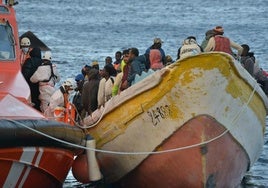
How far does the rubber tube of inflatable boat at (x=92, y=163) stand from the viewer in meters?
16.2

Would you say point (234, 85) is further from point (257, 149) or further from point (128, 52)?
point (128, 52)

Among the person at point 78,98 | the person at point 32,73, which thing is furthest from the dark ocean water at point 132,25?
the person at point 32,73

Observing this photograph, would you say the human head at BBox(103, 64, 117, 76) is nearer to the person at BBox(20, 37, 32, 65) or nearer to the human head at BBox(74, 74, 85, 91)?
the human head at BBox(74, 74, 85, 91)

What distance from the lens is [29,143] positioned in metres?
14.6

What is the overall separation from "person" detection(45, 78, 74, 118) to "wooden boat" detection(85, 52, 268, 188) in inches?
30.4

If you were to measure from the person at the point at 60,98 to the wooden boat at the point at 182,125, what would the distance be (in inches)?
30.4

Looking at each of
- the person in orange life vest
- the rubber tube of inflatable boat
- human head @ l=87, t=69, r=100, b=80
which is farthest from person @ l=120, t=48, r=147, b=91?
the rubber tube of inflatable boat

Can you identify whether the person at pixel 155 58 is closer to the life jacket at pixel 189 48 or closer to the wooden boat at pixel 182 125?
the life jacket at pixel 189 48

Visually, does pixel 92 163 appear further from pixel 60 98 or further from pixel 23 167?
pixel 23 167

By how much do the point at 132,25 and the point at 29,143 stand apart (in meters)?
59.5

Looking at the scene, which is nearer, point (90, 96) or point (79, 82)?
point (90, 96)

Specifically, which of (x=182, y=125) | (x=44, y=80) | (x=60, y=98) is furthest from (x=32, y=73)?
(x=182, y=125)

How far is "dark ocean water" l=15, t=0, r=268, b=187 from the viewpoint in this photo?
1768 inches

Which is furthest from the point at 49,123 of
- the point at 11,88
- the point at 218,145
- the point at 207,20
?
the point at 207,20
